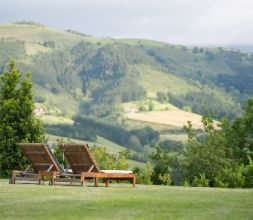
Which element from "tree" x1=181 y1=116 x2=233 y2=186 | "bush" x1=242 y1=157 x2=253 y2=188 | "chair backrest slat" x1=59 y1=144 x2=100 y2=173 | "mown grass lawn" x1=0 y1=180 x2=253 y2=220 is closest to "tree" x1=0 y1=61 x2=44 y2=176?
"bush" x1=242 y1=157 x2=253 y2=188

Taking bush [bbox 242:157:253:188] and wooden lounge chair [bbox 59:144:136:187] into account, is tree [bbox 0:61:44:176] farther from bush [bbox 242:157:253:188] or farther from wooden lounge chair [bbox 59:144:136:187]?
wooden lounge chair [bbox 59:144:136:187]

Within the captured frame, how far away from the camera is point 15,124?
30.4 m

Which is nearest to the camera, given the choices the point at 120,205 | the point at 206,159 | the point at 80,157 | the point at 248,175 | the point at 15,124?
the point at 120,205

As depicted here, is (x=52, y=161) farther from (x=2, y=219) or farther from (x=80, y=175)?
(x=2, y=219)

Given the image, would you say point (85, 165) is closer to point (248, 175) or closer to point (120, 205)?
point (120, 205)

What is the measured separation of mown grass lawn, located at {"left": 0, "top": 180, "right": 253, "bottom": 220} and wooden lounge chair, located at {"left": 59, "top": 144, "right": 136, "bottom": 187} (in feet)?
11.3

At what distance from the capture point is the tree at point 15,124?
1188 inches

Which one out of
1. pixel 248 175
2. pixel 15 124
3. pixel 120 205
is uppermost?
pixel 15 124

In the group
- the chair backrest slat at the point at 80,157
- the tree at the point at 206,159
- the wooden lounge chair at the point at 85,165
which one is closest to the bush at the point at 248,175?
the wooden lounge chair at the point at 85,165

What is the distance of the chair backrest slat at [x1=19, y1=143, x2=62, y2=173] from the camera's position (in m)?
20.3

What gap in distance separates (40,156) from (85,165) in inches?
49.5

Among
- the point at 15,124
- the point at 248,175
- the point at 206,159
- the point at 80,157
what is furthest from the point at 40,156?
the point at 206,159

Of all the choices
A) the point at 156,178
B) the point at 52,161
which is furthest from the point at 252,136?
the point at 52,161

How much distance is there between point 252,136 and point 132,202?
38758 millimetres
